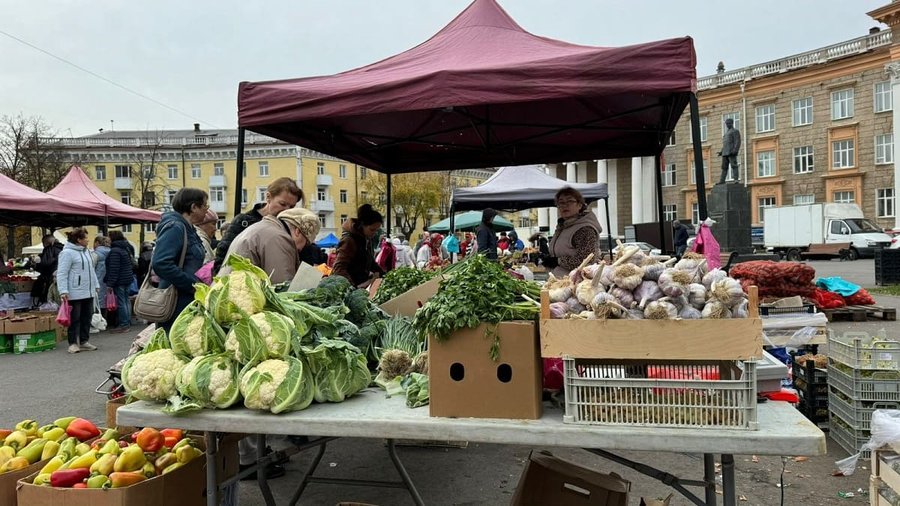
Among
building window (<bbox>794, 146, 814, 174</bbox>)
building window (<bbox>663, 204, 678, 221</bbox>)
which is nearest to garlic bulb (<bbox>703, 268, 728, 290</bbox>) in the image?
building window (<bbox>794, 146, 814, 174</bbox>)

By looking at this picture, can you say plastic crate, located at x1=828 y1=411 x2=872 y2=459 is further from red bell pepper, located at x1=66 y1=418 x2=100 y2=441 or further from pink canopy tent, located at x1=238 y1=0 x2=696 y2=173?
red bell pepper, located at x1=66 y1=418 x2=100 y2=441

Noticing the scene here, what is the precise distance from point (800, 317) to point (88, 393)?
7.25m

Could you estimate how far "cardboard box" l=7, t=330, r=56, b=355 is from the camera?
8820 millimetres

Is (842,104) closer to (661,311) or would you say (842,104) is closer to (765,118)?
(765,118)

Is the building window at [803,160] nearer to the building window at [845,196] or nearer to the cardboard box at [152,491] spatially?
the building window at [845,196]

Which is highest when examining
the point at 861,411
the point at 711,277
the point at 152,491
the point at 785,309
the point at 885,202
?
the point at 885,202

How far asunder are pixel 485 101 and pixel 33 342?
8917mm

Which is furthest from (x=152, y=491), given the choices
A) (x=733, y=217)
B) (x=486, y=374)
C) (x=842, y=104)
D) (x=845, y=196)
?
(x=842, y=104)

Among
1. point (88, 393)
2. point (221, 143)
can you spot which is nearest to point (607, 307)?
point (88, 393)

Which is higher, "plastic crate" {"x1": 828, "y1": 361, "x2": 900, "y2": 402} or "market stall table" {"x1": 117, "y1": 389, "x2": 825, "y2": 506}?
"market stall table" {"x1": 117, "y1": 389, "x2": 825, "y2": 506}

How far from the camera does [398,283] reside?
12.7 feet

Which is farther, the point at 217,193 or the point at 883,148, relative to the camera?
the point at 217,193

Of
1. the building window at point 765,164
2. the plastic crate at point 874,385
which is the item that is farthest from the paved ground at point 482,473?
the building window at point 765,164

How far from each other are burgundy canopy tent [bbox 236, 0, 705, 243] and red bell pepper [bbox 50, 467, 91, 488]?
219cm
